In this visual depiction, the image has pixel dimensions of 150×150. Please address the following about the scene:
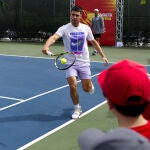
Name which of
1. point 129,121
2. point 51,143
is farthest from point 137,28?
point 129,121

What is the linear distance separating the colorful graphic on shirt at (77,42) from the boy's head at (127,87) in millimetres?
4901

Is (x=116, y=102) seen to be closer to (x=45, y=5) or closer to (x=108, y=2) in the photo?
(x=108, y=2)

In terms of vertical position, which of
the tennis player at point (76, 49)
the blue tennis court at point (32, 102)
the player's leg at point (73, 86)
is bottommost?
the blue tennis court at point (32, 102)

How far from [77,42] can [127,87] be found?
4.99 m

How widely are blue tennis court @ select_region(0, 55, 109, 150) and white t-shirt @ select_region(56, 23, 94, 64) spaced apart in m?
1.10

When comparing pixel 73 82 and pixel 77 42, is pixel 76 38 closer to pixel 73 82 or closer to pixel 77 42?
pixel 77 42

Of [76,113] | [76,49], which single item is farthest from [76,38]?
[76,113]

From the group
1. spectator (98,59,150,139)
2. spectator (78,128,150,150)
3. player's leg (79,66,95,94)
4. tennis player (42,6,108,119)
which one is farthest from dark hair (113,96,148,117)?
player's leg (79,66,95,94)

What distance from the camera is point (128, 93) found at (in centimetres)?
161

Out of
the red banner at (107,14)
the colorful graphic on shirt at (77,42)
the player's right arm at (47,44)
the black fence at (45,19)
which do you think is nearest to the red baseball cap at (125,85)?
the player's right arm at (47,44)

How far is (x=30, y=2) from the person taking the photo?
22500 mm

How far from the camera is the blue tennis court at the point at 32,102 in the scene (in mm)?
5797

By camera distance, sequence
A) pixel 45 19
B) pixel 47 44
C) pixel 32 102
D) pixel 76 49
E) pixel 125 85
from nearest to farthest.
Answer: pixel 125 85 → pixel 47 44 → pixel 76 49 → pixel 32 102 → pixel 45 19

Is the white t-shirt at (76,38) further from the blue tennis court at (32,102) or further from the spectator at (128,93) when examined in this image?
the spectator at (128,93)
